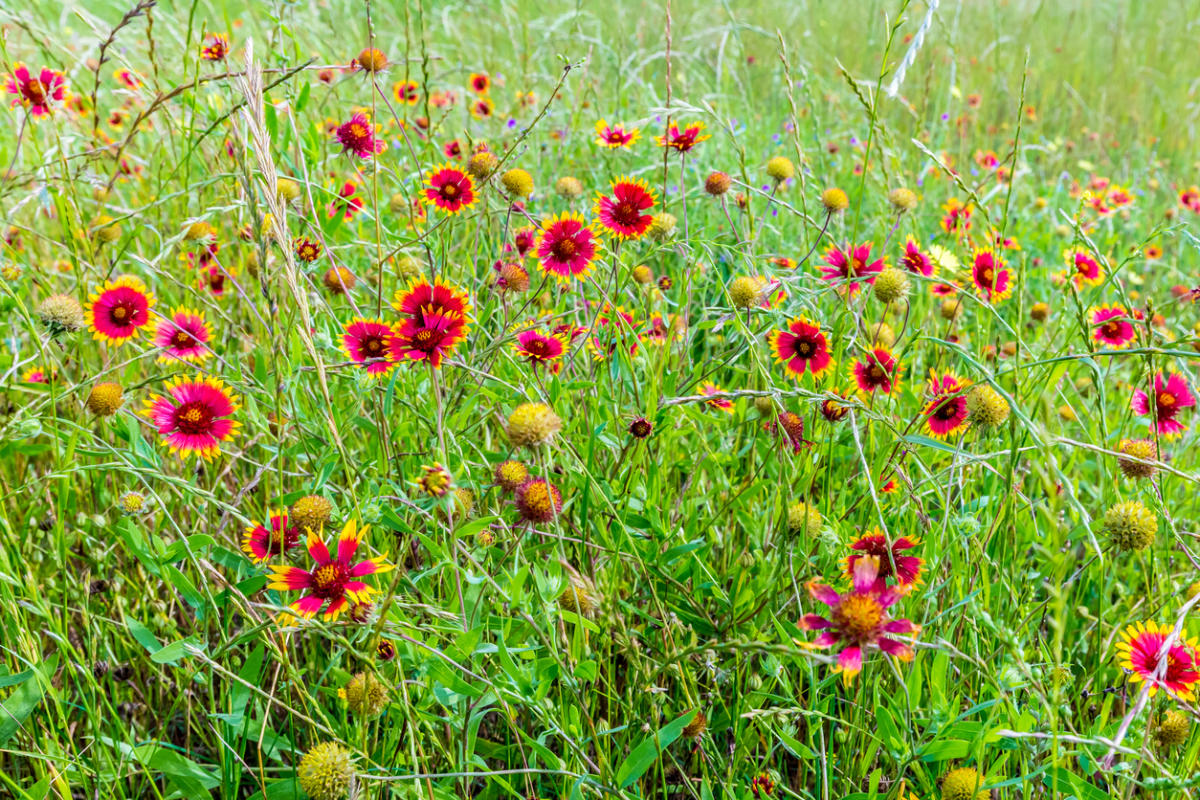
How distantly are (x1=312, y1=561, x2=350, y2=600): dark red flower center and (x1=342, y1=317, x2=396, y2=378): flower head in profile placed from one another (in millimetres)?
286

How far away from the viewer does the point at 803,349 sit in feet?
4.38

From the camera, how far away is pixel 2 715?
99 cm

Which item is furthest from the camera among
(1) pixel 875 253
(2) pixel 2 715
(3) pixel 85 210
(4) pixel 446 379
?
(3) pixel 85 210

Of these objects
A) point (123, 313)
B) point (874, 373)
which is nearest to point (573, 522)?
point (874, 373)

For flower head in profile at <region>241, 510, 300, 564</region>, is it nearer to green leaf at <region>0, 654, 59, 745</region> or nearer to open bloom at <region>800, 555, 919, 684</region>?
green leaf at <region>0, 654, 59, 745</region>

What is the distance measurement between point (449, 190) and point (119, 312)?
60cm

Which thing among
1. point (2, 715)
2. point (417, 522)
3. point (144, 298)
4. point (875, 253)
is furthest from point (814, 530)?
point (875, 253)

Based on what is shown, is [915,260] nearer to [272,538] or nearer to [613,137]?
[613,137]

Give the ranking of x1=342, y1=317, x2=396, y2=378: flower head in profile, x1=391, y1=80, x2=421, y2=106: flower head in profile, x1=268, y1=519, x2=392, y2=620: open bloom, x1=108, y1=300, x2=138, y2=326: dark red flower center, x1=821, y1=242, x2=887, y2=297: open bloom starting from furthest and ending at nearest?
x1=391, y1=80, x2=421, y2=106: flower head in profile
x1=821, y1=242, x2=887, y2=297: open bloom
x1=108, y1=300, x2=138, y2=326: dark red flower center
x1=342, y1=317, x2=396, y2=378: flower head in profile
x1=268, y1=519, x2=392, y2=620: open bloom

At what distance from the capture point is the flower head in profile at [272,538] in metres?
0.99

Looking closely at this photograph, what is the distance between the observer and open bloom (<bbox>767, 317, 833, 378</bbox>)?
51.2 inches

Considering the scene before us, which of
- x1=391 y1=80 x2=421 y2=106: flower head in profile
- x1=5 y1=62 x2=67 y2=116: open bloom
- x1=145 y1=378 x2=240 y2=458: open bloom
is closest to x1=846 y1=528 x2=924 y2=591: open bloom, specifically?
x1=145 y1=378 x2=240 y2=458: open bloom

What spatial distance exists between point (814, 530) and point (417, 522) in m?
0.57

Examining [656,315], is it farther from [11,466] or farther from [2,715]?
[11,466]
